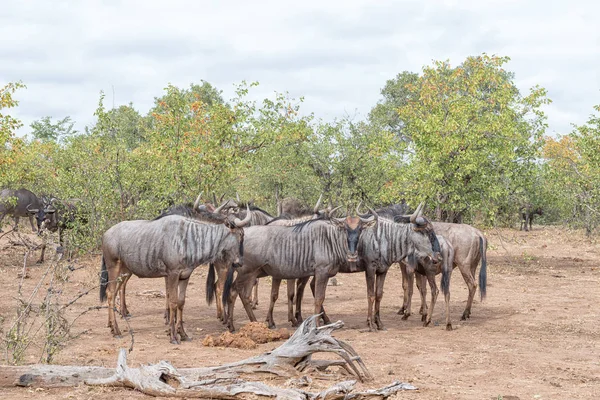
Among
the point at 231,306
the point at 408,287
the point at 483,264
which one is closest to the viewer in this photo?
the point at 231,306

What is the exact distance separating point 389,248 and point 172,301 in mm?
3689

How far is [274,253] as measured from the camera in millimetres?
10609

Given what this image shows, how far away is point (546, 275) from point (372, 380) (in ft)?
41.5

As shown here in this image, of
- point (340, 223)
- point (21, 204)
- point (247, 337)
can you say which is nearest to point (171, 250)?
Answer: point (247, 337)

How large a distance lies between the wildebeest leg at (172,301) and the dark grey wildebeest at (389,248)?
2.47 meters

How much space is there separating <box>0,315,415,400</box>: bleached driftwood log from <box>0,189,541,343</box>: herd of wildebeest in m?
2.73

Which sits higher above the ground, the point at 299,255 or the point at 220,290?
the point at 299,255

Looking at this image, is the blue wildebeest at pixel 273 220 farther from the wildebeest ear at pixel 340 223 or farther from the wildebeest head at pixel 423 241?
the wildebeest head at pixel 423 241

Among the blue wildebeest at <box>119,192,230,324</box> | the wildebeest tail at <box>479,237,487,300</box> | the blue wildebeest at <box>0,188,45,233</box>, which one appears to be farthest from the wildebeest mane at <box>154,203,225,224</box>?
the blue wildebeest at <box>0,188,45,233</box>

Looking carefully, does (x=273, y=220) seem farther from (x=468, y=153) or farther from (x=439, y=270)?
(x=468, y=153)

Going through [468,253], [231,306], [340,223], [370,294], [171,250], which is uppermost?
[340,223]

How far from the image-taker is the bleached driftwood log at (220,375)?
6.08m

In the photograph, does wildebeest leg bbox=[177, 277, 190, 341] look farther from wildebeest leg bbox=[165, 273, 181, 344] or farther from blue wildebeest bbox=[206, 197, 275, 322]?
blue wildebeest bbox=[206, 197, 275, 322]

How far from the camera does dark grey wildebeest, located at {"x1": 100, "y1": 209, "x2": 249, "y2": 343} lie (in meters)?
9.71
